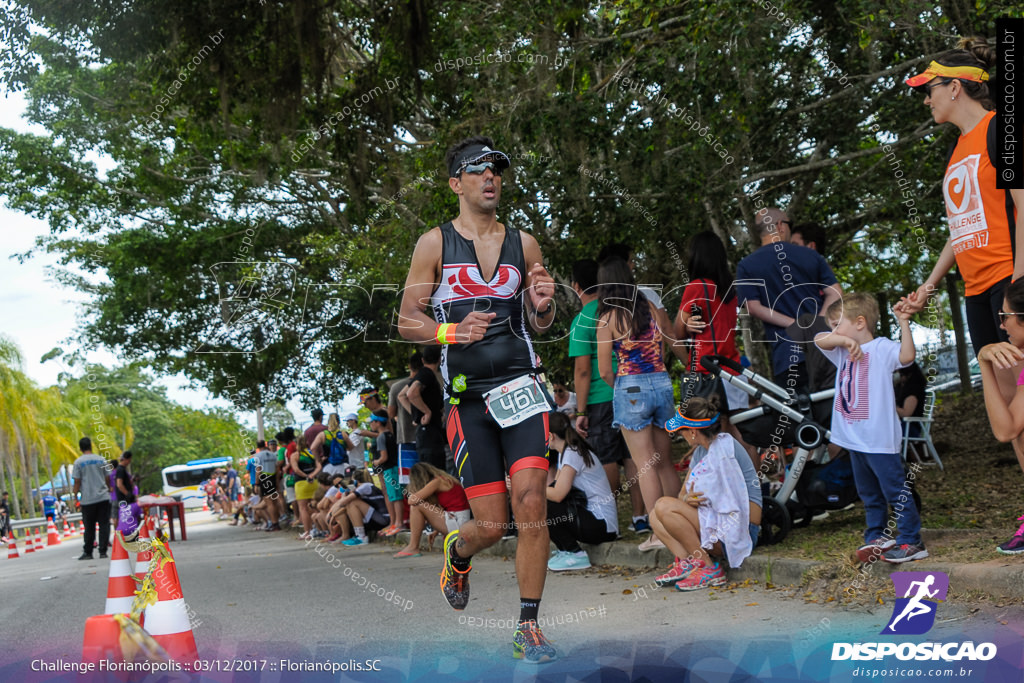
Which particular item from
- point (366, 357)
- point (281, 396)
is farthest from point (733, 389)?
point (281, 396)

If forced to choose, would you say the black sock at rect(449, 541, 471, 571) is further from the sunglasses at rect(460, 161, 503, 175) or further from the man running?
the sunglasses at rect(460, 161, 503, 175)

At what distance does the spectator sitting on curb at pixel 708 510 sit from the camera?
6246 mm

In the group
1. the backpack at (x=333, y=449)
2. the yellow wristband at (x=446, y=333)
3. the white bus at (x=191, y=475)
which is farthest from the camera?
the white bus at (x=191, y=475)

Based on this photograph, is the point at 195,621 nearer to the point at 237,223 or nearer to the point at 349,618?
the point at 349,618

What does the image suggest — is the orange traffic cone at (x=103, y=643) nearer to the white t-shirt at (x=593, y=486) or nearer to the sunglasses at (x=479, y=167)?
the sunglasses at (x=479, y=167)

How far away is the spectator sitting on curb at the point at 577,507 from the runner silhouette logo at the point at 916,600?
10.0 feet

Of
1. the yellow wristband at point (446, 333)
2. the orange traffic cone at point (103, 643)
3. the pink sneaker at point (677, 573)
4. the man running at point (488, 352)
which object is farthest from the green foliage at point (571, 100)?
the orange traffic cone at point (103, 643)

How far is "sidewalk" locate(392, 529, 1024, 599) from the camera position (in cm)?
454

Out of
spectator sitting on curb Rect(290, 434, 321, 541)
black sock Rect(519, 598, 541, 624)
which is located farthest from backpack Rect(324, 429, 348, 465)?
black sock Rect(519, 598, 541, 624)

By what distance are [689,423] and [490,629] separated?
1.97m

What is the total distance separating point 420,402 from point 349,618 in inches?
153

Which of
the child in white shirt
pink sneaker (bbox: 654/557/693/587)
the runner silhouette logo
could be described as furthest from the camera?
pink sneaker (bbox: 654/557/693/587)

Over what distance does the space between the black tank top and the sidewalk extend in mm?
2294

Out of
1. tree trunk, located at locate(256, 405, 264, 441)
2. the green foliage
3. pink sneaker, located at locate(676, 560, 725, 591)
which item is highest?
the green foliage
